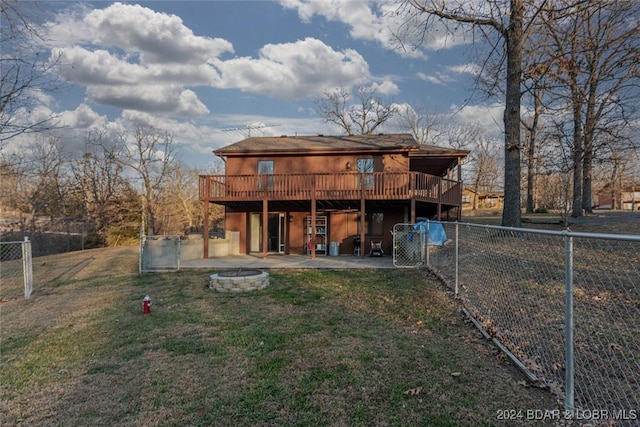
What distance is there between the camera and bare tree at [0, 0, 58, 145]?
731cm

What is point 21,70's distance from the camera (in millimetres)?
8570

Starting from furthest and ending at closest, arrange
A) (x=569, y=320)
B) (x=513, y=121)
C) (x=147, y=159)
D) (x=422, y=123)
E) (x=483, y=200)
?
(x=483, y=200) → (x=422, y=123) → (x=147, y=159) → (x=513, y=121) → (x=569, y=320)

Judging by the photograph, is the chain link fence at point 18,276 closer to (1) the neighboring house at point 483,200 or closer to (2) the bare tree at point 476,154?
(2) the bare tree at point 476,154

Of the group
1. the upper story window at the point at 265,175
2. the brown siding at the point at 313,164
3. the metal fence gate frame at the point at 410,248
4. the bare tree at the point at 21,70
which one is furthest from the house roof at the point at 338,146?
the bare tree at the point at 21,70

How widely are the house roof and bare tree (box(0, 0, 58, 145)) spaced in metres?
7.40

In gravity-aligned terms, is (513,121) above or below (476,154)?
below

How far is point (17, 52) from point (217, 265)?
25.3 feet

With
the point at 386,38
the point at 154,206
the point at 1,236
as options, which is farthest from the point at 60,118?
the point at 154,206

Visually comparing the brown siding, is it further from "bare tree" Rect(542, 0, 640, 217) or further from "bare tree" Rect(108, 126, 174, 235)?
"bare tree" Rect(108, 126, 174, 235)

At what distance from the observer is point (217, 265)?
11.5m

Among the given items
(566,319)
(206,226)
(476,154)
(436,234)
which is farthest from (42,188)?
(476,154)

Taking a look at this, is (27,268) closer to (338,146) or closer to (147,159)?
(338,146)

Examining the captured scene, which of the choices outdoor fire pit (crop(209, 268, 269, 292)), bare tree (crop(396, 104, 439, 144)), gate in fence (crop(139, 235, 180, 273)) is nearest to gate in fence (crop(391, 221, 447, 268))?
outdoor fire pit (crop(209, 268, 269, 292))

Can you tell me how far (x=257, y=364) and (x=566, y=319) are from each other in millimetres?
2961
